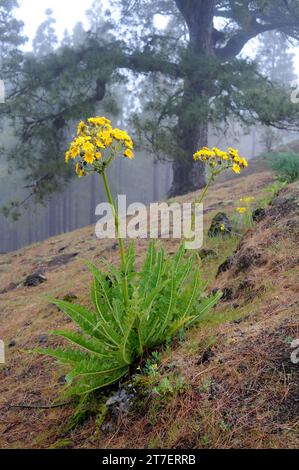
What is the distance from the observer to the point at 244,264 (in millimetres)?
3393

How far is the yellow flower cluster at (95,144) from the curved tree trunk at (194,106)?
24.4ft

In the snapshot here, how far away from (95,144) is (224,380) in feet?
4.03

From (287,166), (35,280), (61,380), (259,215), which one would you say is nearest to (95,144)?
(61,380)

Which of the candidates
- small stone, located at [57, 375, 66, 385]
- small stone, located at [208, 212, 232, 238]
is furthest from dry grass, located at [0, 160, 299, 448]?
small stone, located at [208, 212, 232, 238]

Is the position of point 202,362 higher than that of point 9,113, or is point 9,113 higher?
point 9,113

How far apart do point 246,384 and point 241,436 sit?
26cm

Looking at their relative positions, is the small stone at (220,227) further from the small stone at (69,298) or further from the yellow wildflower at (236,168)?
the yellow wildflower at (236,168)

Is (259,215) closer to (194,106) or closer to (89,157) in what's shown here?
(89,157)

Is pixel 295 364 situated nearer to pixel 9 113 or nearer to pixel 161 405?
pixel 161 405

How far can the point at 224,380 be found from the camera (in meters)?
2.01

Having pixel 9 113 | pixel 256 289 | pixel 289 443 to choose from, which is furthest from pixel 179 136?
pixel 289 443

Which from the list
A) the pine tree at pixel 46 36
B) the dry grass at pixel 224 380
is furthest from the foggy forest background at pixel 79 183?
the dry grass at pixel 224 380

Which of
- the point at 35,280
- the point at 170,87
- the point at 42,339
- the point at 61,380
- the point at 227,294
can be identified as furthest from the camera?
the point at 170,87

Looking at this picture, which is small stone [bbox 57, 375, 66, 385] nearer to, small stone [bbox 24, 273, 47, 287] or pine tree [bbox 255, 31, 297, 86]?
small stone [bbox 24, 273, 47, 287]
